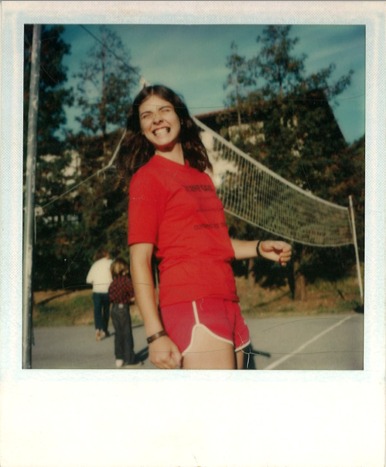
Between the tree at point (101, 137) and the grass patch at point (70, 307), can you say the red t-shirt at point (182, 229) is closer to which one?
the tree at point (101, 137)

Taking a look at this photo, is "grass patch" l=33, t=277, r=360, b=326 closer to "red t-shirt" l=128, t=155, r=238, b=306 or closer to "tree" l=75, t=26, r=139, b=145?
"red t-shirt" l=128, t=155, r=238, b=306

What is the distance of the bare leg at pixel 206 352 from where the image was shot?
4109 millimetres

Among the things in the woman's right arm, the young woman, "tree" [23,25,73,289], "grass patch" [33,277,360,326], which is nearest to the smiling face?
the young woman

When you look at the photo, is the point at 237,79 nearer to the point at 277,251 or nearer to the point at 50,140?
the point at 277,251

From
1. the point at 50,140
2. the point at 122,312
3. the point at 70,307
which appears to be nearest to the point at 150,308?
the point at 122,312

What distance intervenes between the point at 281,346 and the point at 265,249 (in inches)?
23.3

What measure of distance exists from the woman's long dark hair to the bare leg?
0.99 metres

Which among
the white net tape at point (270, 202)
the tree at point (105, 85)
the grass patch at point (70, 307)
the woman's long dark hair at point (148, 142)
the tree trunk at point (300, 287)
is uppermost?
the tree at point (105, 85)

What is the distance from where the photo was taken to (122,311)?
4219 millimetres

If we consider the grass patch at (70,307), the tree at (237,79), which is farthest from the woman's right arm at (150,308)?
the tree at (237,79)

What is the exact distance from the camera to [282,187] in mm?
4324

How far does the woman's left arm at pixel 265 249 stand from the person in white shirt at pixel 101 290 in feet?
2.55
